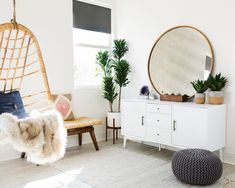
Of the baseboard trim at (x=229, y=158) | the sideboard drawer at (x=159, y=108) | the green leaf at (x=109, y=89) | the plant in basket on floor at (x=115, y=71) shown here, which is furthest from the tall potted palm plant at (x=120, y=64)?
the baseboard trim at (x=229, y=158)

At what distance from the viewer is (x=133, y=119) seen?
404 cm

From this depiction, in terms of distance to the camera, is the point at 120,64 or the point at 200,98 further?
the point at 120,64

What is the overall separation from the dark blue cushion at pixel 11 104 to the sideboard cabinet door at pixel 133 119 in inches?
67.8

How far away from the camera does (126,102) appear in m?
4.12

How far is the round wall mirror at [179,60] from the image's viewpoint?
3.65m

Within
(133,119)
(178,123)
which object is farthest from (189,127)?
(133,119)

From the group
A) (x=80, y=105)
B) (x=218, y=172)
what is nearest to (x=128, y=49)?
(x=80, y=105)

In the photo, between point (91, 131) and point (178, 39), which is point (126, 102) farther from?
point (178, 39)

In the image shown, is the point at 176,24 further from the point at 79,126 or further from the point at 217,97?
the point at 79,126

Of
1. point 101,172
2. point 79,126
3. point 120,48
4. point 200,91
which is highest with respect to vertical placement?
point 120,48

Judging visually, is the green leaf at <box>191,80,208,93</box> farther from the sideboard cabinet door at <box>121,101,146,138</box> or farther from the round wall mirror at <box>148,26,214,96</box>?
the sideboard cabinet door at <box>121,101,146,138</box>

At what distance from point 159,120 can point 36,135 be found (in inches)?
72.3

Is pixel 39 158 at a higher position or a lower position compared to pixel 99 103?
lower

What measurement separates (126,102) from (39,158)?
194 centimetres
